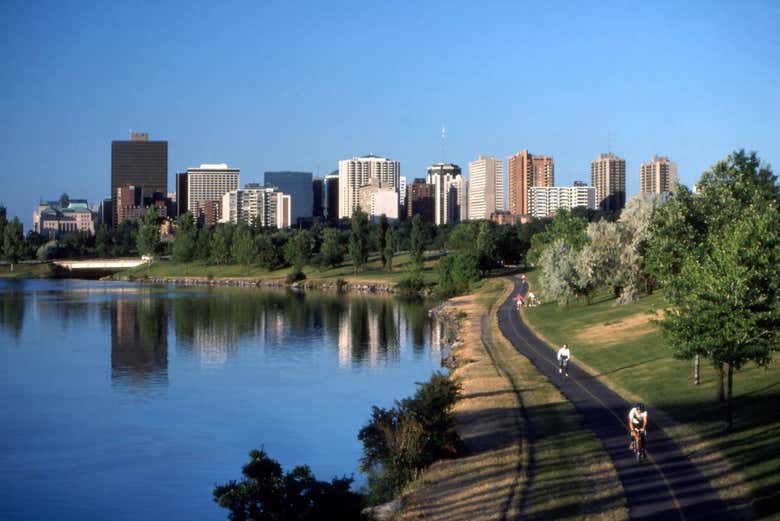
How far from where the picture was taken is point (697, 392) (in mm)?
36719

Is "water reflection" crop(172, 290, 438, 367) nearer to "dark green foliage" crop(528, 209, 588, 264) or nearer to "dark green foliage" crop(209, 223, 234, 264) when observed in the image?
"dark green foliage" crop(528, 209, 588, 264)

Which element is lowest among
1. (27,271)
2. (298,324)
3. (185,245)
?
(298,324)

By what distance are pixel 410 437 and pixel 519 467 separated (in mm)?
3926

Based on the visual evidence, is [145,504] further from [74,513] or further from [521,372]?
[521,372]

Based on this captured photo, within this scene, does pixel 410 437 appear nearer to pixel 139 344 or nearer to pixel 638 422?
pixel 638 422

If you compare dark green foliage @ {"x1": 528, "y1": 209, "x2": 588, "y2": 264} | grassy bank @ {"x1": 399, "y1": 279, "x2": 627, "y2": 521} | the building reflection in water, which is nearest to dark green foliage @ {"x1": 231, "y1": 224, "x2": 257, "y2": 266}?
the building reflection in water

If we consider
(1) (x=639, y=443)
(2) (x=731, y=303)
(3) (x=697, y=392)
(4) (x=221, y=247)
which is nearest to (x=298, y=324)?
(3) (x=697, y=392)

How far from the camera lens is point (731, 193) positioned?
50.3m

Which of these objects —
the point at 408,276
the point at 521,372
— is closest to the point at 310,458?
the point at 521,372

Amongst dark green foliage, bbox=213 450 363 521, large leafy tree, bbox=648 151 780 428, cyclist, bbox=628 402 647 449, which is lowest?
dark green foliage, bbox=213 450 363 521

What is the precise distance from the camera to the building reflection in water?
57.1m

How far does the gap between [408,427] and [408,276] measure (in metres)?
102

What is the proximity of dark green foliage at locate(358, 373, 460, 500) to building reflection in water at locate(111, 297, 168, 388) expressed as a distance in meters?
25.5

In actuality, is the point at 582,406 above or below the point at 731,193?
below
